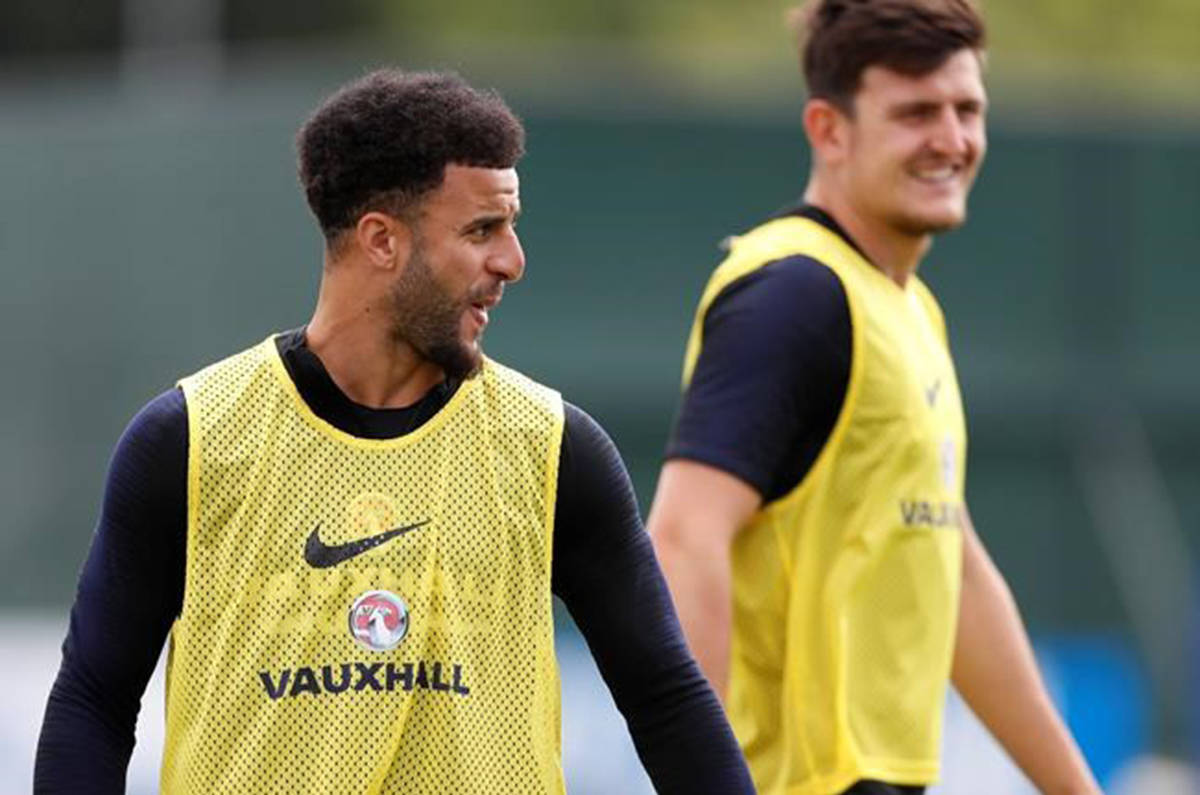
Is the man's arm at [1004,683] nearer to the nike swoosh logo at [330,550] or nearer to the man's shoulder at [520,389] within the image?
the man's shoulder at [520,389]

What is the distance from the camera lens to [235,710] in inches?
172

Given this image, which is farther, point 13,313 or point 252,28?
point 252,28

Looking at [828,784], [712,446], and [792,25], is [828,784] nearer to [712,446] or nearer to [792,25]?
[712,446]

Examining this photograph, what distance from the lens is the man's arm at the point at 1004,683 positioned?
6105mm

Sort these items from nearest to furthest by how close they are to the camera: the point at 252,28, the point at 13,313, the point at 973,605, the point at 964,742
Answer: the point at 973,605 < the point at 964,742 < the point at 13,313 < the point at 252,28

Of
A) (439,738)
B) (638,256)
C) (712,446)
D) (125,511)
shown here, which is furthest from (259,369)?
(638,256)

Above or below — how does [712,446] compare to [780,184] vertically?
below

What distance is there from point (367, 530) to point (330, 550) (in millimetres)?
64

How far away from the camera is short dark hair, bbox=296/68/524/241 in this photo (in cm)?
437

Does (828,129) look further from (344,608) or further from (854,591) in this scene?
(344,608)

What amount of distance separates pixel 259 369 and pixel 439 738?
63 centimetres

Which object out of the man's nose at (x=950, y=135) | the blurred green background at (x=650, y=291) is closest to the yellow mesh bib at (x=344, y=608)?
the man's nose at (x=950, y=135)

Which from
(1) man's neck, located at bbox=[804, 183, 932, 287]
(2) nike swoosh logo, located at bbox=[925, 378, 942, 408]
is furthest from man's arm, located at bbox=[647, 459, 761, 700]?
(1) man's neck, located at bbox=[804, 183, 932, 287]

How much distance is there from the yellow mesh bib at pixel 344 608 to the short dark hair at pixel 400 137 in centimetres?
33
